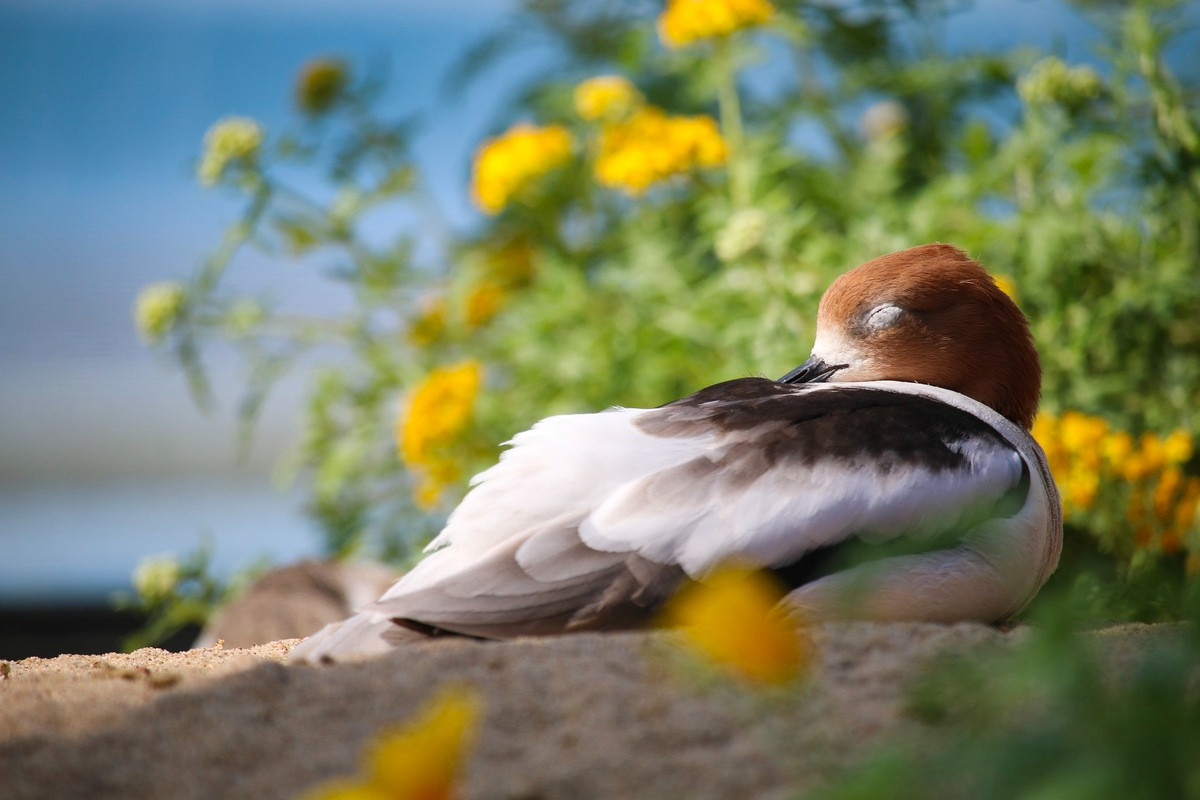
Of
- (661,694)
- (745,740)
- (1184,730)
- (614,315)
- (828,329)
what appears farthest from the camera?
(614,315)

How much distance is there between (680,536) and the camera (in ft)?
7.29

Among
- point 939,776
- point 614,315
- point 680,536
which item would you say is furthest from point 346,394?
point 939,776

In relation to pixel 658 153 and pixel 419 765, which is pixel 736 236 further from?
pixel 419 765

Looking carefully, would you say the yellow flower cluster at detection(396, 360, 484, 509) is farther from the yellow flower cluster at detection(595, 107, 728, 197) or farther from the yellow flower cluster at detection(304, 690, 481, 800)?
the yellow flower cluster at detection(304, 690, 481, 800)

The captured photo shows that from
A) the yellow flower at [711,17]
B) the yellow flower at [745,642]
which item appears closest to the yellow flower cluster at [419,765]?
the yellow flower at [745,642]

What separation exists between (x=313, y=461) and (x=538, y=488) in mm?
3229

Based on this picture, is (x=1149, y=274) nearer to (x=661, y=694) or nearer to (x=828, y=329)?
(x=828, y=329)

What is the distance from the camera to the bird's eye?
2.99m

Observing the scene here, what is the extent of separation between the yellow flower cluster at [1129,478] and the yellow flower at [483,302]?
264cm

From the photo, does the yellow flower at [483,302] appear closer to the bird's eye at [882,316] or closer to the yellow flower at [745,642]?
the bird's eye at [882,316]

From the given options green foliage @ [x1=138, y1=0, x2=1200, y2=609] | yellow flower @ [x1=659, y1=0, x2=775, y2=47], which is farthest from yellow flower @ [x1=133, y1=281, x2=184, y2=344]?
yellow flower @ [x1=659, y1=0, x2=775, y2=47]

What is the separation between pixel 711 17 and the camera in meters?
4.54

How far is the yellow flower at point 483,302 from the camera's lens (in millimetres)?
5367

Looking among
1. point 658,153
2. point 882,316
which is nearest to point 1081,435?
point 882,316
